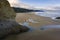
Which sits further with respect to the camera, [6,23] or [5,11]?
[5,11]

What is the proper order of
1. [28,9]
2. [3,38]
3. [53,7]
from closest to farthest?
[3,38]
[53,7]
[28,9]

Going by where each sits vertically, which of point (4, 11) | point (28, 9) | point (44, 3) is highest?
point (4, 11)

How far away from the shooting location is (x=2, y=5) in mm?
8273

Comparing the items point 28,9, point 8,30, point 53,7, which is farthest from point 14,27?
point 28,9

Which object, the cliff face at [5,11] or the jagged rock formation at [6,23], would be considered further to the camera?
the cliff face at [5,11]

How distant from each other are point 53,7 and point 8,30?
21.3 metres

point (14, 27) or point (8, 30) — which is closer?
point (8, 30)

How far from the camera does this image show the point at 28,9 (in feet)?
112

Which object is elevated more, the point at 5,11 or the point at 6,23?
the point at 5,11

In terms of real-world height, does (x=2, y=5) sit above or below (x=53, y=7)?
above

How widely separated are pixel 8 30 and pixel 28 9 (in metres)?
26.8

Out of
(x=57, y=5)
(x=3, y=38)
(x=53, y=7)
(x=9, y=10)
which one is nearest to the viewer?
(x=3, y=38)

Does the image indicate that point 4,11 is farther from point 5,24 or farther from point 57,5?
point 57,5

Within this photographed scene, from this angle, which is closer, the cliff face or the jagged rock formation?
the jagged rock formation
